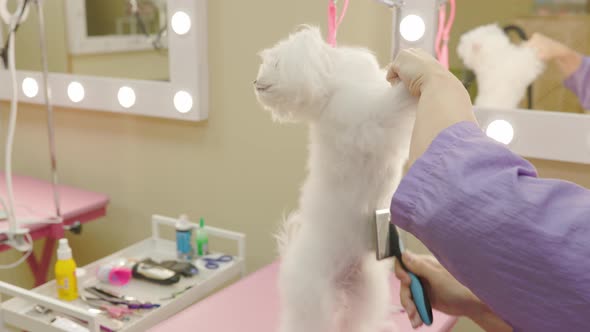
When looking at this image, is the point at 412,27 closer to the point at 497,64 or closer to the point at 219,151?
the point at 497,64

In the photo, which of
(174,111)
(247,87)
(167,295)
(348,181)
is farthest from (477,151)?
(174,111)

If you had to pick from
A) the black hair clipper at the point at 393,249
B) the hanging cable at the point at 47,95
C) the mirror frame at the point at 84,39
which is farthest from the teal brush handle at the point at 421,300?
the mirror frame at the point at 84,39

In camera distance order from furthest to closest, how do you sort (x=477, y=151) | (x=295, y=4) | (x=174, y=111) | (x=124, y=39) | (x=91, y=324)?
1. (x=124, y=39)
2. (x=174, y=111)
3. (x=295, y=4)
4. (x=91, y=324)
5. (x=477, y=151)

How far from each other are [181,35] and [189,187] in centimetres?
38

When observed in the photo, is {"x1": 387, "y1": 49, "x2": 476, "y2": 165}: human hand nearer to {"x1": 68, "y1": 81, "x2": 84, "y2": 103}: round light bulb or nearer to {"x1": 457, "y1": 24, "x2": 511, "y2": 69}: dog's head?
{"x1": 457, "y1": 24, "x2": 511, "y2": 69}: dog's head

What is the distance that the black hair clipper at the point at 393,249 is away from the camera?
0.60 m

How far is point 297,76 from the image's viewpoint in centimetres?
57

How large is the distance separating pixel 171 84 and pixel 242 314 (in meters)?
0.61

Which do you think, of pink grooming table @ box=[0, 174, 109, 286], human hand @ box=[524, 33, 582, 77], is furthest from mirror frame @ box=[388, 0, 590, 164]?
pink grooming table @ box=[0, 174, 109, 286]

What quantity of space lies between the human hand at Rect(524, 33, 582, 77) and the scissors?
29.7 inches

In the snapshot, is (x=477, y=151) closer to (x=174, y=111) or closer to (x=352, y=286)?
(x=352, y=286)

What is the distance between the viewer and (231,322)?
2.96 ft

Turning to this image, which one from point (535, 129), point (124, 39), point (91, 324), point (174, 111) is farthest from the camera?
point (124, 39)

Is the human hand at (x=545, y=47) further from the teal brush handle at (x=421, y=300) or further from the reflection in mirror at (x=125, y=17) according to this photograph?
the reflection in mirror at (x=125, y=17)
